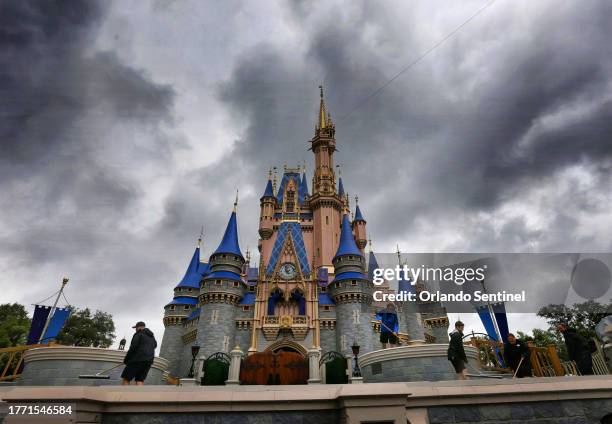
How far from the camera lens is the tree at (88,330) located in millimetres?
48250

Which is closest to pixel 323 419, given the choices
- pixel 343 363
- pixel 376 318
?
pixel 343 363

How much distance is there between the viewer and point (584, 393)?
6707 mm

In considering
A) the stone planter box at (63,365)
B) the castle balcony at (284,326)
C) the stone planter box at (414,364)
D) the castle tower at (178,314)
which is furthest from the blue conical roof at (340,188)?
the stone planter box at (63,365)

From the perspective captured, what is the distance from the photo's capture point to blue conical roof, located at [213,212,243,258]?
1387 inches

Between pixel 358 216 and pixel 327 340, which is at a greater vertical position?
pixel 358 216

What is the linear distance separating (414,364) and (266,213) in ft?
117

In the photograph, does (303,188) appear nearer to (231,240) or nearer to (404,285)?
(231,240)

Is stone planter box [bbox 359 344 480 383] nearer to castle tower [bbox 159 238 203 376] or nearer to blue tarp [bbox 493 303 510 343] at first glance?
blue tarp [bbox 493 303 510 343]

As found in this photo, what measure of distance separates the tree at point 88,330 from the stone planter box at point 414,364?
157ft

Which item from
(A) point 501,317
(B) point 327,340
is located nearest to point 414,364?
(A) point 501,317

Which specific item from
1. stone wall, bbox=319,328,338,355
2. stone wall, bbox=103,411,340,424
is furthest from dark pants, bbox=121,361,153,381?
stone wall, bbox=319,328,338,355

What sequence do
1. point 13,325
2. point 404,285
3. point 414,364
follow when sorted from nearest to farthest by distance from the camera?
1. point 414,364
2. point 13,325
3. point 404,285

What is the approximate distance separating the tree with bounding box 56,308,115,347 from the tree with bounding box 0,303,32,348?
5343 millimetres

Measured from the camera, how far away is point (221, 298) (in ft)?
105
